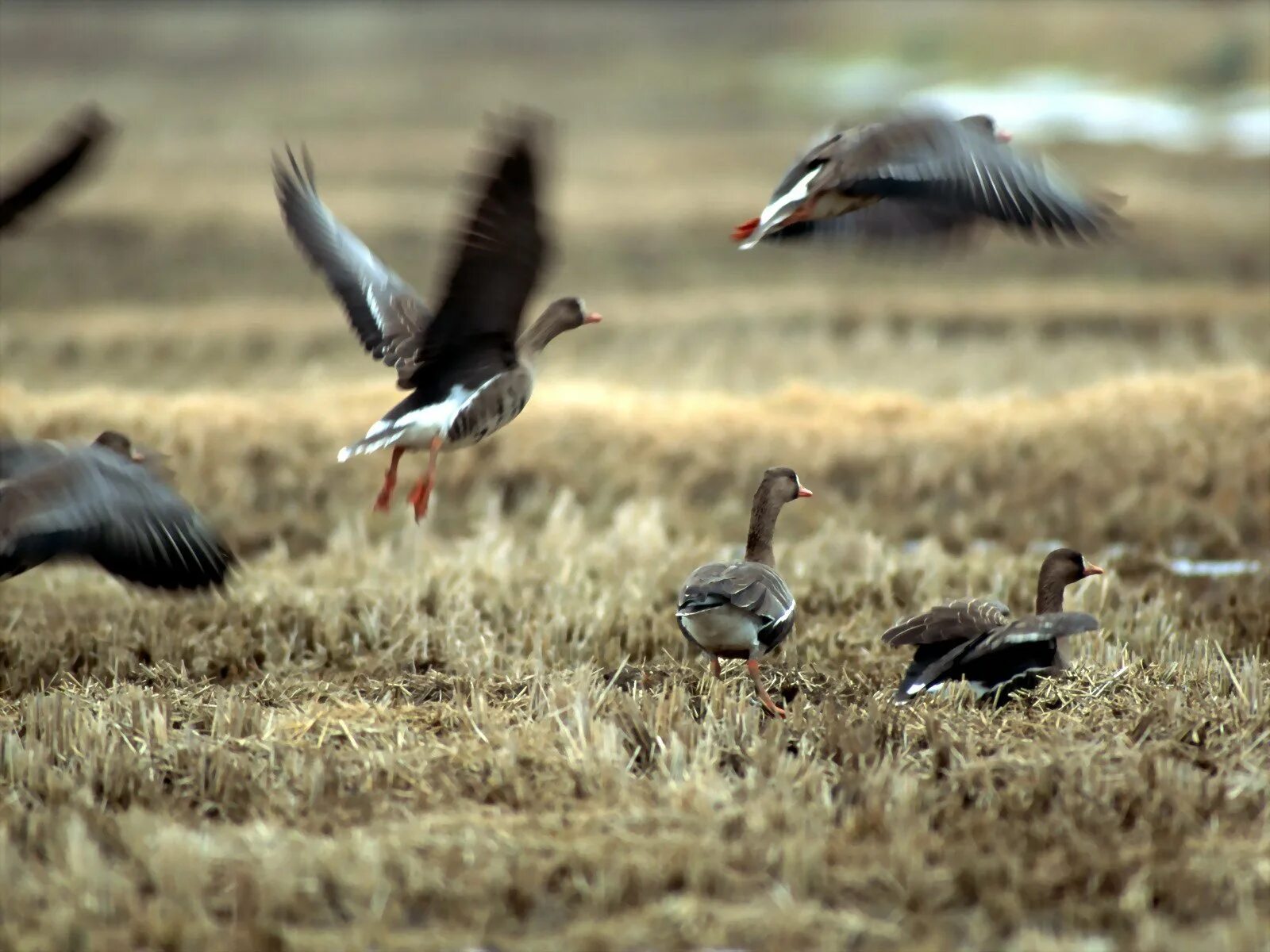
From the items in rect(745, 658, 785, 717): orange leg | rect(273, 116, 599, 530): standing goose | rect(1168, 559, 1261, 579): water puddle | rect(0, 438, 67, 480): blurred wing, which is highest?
rect(273, 116, 599, 530): standing goose

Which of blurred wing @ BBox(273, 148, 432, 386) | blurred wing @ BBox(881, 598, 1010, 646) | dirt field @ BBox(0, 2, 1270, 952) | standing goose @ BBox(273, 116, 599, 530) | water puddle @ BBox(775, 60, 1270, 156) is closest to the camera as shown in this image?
dirt field @ BBox(0, 2, 1270, 952)

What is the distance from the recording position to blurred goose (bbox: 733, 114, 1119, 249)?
267 inches

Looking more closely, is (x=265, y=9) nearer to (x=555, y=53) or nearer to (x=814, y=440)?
(x=555, y=53)

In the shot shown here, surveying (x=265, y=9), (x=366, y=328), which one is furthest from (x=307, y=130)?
(x=366, y=328)

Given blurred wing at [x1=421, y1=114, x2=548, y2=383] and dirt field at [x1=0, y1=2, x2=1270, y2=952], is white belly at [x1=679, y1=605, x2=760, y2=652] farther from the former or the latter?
blurred wing at [x1=421, y1=114, x2=548, y2=383]

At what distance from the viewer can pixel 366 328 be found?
8.16 metres

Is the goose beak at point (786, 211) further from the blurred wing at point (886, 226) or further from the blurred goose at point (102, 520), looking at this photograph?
the blurred goose at point (102, 520)

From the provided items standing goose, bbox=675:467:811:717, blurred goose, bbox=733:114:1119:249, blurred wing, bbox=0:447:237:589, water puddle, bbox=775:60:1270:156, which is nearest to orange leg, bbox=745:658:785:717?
standing goose, bbox=675:467:811:717

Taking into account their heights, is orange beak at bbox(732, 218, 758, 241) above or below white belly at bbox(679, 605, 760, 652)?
above

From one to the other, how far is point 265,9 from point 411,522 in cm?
5399

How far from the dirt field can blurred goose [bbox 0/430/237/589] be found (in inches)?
23.4

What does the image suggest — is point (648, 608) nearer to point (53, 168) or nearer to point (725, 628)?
point (725, 628)

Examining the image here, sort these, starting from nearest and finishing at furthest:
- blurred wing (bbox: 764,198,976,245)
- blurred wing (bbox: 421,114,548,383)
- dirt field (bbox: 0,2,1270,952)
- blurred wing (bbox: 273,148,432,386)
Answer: dirt field (bbox: 0,2,1270,952)
blurred wing (bbox: 421,114,548,383)
blurred wing (bbox: 764,198,976,245)
blurred wing (bbox: 273,148,432,386)

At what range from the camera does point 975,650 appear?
22.6 feet
